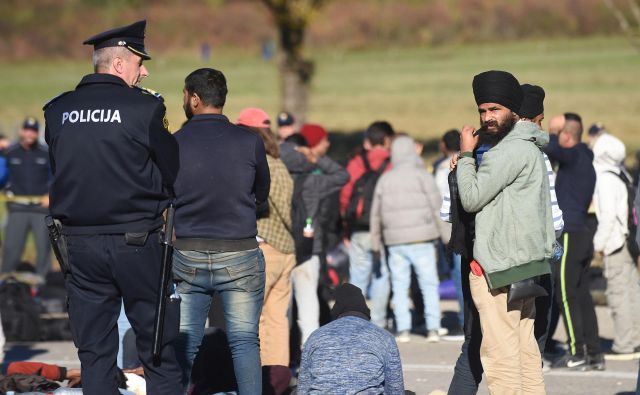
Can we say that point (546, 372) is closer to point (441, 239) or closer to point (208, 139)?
point (441, 239)

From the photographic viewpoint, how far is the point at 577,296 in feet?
30.5

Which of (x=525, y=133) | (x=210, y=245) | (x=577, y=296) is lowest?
(x=577, y=296)

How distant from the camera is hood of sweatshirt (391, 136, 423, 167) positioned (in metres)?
10.5

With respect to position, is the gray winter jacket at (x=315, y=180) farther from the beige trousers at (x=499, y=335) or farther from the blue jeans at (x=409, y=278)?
the beige trousers at (x=499, y=335)

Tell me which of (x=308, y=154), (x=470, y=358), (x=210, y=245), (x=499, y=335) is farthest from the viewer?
(x=308, y=154)

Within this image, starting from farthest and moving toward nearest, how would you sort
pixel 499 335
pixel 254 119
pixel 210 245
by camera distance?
Result: pixel 254 119 → pixel 210 245 → pixel 499 335

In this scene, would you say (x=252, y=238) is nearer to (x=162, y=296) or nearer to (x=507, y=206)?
(x=162, y=296)

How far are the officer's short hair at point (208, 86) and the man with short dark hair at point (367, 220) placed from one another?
4195mm

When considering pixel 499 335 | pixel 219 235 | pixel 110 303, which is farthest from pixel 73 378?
pixel 499 335

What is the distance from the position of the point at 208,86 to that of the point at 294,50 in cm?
1420

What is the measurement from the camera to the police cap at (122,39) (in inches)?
234

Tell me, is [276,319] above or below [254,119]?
below

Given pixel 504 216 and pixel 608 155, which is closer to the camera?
pixel 504 216

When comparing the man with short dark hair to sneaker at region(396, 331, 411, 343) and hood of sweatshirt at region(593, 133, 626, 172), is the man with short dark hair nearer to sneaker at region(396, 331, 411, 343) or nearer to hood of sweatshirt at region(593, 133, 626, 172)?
sneaker at region(396, 331, 411, 343)
